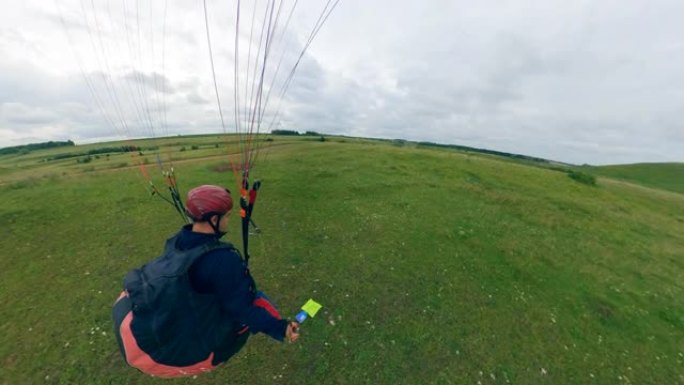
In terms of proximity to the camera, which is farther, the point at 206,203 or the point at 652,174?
the point at 652,174

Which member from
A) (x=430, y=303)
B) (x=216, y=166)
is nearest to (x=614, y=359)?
(x=430, y=303)

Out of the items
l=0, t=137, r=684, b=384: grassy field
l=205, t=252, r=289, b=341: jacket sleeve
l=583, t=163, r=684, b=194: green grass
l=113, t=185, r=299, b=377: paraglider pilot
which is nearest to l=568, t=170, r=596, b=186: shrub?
l=0, t=137, r=684, b=384: grassy field

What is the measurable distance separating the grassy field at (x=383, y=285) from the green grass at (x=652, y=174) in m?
85.3

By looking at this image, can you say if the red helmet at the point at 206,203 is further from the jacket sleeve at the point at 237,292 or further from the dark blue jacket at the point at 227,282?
the jacket sleeve at the point at 237,292

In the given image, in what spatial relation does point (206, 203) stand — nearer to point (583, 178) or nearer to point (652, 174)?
point (583, 178)

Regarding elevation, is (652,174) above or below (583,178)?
below

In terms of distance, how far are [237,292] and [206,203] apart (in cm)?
118

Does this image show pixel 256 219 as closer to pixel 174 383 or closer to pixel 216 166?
pixel 174 383

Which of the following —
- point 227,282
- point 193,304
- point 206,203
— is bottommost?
point 193,304

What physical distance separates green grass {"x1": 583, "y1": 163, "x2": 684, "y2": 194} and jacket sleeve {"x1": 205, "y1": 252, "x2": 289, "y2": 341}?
109349mm

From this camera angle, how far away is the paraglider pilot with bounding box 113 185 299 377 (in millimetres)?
3533

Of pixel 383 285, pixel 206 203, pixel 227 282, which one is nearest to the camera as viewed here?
pixel 227 282

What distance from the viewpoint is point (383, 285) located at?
39.3 ft

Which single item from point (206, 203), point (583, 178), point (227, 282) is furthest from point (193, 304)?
point (583, 178)
